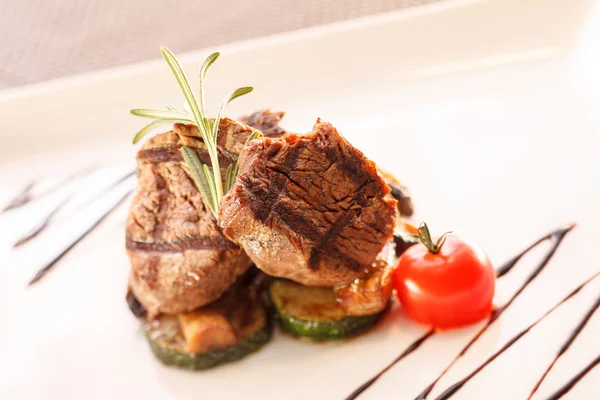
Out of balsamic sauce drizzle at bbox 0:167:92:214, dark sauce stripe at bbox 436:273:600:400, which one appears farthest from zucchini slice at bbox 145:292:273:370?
balsamic sauce drizzle at bbox 0:167:92:214

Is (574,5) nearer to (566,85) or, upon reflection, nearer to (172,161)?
(566,85)

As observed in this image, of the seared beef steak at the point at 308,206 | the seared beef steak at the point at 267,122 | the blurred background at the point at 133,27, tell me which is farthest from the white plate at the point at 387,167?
the seared beef steak at the point at 267,122

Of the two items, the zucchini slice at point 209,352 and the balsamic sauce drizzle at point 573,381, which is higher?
the balsamic sauce drizzle at point 573,381

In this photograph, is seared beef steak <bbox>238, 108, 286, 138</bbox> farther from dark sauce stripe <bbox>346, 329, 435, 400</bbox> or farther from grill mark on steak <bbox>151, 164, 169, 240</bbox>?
dark sauce stripe <bbox>346, 329, 435, 400</bbox>

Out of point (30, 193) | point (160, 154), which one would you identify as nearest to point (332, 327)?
point (160, 154)

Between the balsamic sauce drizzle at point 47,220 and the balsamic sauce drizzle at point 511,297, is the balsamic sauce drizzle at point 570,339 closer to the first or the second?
the balsamic sauce drizzle at point 511,297

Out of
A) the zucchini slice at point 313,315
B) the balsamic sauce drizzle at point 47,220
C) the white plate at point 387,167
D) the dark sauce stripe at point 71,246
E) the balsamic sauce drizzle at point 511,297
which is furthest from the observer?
the balsamic sauce drizzle at point 47,220

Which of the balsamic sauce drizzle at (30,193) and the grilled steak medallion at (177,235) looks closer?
the grilled steak medallion at (177,235)

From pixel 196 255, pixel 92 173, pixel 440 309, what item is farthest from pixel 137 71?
pixel 440 309
